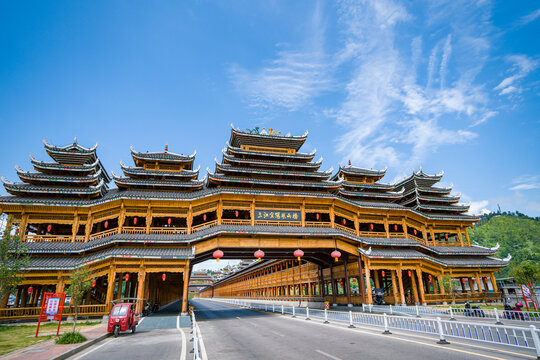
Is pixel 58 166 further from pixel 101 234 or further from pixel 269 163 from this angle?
pixel 269 163

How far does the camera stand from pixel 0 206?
79.5 ft

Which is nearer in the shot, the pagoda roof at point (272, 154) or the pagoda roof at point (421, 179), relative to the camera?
the pagoda roof at point (272, 154)

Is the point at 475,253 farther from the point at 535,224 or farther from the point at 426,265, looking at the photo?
the point at 535,224

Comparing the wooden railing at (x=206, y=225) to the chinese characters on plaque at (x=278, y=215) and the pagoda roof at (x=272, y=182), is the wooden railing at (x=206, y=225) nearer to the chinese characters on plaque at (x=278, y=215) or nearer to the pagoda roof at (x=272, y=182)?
the chinese characters on plaque at (x=278, y=215)

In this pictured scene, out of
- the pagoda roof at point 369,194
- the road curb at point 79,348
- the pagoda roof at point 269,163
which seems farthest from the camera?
the pagoda roof at point 369,194

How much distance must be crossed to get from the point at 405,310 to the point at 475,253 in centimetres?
1659

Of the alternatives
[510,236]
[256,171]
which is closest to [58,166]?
[256,171]

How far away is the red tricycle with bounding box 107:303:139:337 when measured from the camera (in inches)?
611

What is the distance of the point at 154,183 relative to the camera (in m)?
26.9

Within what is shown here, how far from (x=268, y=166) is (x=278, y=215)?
6.52 metres

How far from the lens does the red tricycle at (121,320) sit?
15517 millimetres

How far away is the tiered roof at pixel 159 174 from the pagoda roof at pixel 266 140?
5322 mm

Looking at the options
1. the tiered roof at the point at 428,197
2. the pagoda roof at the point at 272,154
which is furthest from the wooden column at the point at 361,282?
the tiered roof at the point at 428,197

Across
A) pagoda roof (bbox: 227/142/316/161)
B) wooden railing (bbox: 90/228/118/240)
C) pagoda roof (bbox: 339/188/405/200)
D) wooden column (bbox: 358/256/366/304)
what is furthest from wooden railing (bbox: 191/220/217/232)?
pagoda roof (bbox: 339/188/405/200)
